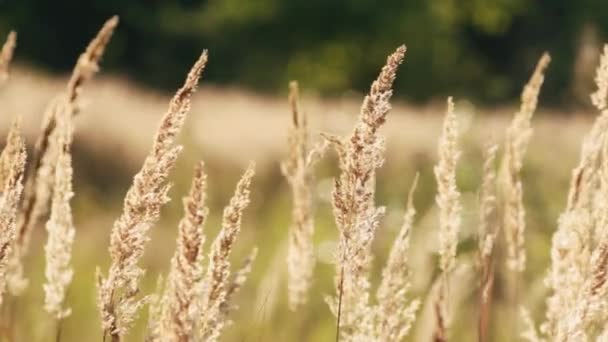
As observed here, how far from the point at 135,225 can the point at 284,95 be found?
74.7ft

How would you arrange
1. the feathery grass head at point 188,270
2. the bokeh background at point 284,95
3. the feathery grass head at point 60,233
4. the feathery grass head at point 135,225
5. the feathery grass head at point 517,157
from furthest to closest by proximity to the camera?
the bokeh background at point 284,95 < the feathery grass head at point 517,157 < the feathery grass head at point 60,233 < the feathery grass head at point 135,225 < the feathery grass head at point 188,270

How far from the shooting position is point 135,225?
1.31 m

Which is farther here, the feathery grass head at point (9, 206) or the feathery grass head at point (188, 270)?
the feathery grass head at point (9, 206)

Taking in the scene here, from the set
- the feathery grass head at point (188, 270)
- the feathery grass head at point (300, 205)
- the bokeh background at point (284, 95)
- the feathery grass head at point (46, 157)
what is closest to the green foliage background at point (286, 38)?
the bokeh background at point (284, 95)

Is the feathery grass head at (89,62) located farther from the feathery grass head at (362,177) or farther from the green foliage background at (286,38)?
the green foliage background at (286,38)

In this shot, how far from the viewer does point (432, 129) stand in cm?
1564

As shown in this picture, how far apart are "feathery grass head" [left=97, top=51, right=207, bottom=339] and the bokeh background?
44 centimetres

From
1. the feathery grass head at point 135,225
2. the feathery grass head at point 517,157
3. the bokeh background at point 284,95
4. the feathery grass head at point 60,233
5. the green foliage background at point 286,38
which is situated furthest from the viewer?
the green foliage background at point 286,38

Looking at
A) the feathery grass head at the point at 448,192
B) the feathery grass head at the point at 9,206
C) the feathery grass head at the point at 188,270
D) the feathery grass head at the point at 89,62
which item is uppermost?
the feathery grass head at the point at 89,62

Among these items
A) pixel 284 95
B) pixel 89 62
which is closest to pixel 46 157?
pixel 89 62

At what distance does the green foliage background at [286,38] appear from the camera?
2603cm

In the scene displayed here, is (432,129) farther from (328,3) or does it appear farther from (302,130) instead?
(302,130)

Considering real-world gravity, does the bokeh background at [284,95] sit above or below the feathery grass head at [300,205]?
above

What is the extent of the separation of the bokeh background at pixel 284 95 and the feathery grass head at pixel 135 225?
44cm
